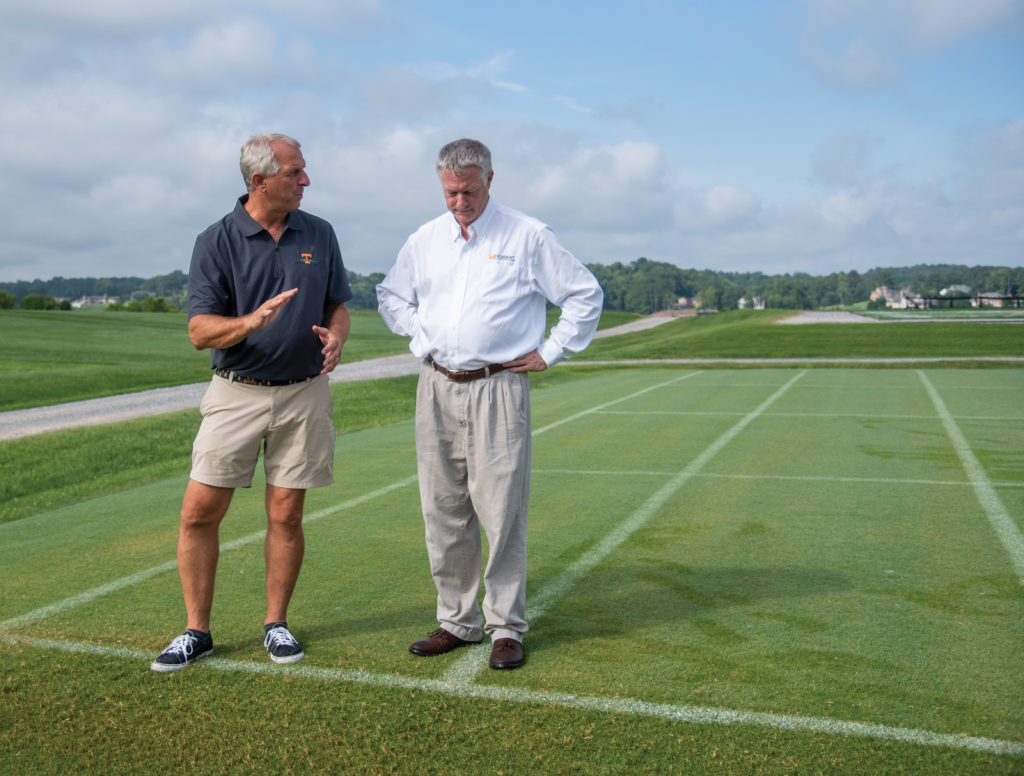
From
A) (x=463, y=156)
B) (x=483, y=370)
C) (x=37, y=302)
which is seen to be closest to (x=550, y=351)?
(x=483, y=370)

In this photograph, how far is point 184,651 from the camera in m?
4.00

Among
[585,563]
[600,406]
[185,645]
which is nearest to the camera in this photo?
[185,645]

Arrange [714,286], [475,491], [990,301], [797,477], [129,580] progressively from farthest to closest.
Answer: [714,286] → [990,301] → [797,477] → [129,580] → [475,491]

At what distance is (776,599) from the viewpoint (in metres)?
4.96

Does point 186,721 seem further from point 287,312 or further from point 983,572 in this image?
point 983,572

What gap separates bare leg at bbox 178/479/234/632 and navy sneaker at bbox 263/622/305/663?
0.29m

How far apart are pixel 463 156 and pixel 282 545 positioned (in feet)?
6.32

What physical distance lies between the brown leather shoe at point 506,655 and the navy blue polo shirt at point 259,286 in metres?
1.48

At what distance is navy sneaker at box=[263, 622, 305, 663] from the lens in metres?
4.04

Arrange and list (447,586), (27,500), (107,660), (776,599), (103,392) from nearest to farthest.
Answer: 1. (107,660)
2. (447,586)
3. (776,599)
4. (27,500)
5. (103,392)

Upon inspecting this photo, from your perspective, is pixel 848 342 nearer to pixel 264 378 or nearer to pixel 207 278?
pixel 264 378

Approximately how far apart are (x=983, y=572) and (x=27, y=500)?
8.15 metres

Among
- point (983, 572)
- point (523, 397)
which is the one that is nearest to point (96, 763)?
point (523, 397)

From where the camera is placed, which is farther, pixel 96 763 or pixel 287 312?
pixel 287 312
